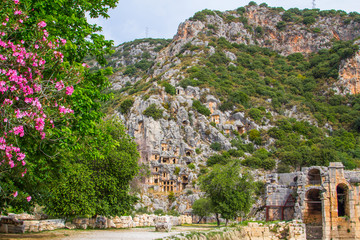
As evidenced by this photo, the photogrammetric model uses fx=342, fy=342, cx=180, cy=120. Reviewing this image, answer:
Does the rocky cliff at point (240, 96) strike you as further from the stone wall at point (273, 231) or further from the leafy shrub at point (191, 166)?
the stone wall at point (273, 231)

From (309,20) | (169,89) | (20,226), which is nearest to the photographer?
(20,226)

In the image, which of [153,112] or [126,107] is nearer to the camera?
[153,112]

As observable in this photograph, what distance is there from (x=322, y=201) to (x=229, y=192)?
9484 millimetres

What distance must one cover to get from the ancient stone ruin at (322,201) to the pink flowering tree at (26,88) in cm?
3026

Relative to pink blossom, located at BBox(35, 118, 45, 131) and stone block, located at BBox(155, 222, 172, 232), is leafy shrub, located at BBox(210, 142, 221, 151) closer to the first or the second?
stone block, located at BBox(155, 222, 172, 232)

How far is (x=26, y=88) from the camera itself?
7.91 metres

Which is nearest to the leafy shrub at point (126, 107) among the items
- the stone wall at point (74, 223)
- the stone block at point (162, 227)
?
the stone wall at point (74, 223)

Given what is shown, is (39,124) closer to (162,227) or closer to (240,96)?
(162,227)

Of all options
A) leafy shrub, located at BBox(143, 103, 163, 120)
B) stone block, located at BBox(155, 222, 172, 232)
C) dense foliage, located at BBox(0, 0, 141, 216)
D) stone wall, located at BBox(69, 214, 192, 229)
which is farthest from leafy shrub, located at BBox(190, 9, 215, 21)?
dense foliage, located at BBox(0, 0, 141, 216)

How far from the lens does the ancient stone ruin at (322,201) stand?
32062mm

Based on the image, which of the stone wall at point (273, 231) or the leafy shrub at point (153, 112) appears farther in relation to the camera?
the leafy shrub at point (153, 112)

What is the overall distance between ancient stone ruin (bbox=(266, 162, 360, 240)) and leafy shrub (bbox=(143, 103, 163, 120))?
137ft

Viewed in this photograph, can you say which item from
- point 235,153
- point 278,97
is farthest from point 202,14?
point 235,153

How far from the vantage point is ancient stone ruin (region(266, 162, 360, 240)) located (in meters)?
32.1
